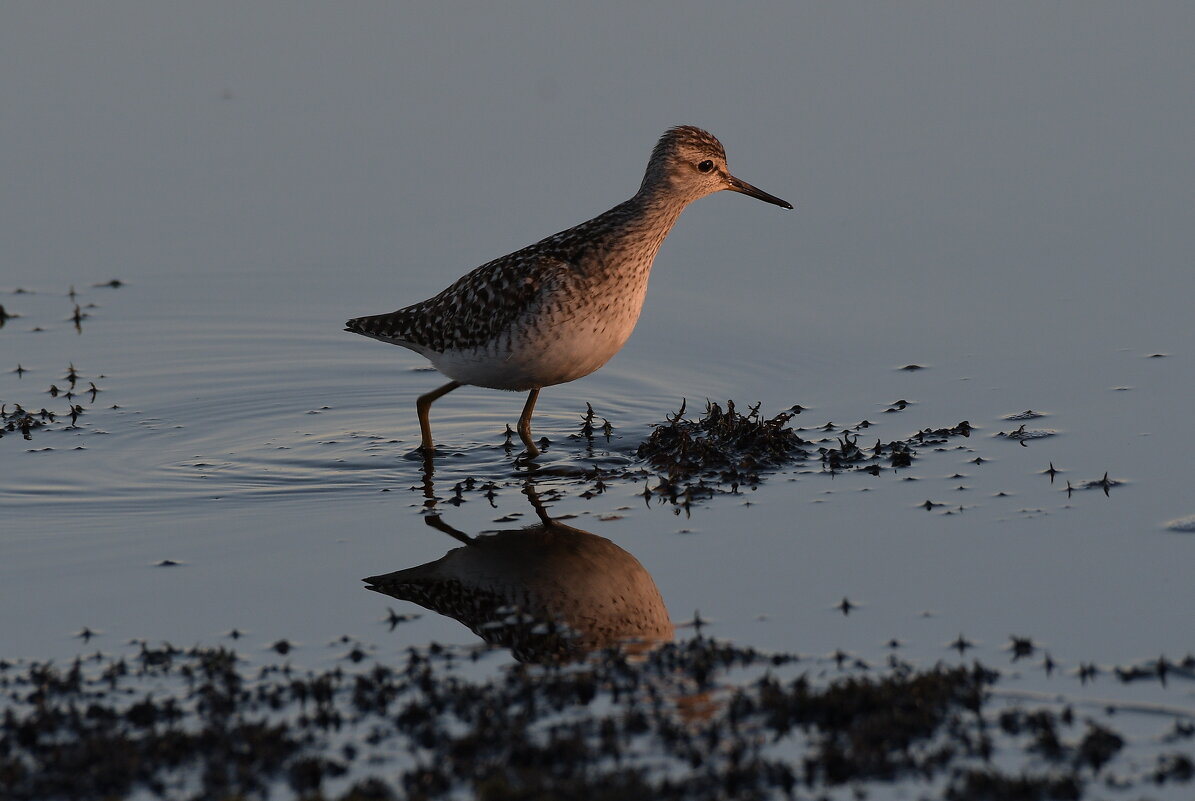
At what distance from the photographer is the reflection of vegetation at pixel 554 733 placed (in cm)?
586

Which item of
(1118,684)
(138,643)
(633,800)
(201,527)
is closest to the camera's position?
(633,800)

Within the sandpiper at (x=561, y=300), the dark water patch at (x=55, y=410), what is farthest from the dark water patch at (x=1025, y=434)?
the dark water patch at (x=55, y=410)

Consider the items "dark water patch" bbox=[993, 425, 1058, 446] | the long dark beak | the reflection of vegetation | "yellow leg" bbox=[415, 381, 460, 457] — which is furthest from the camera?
the long dark beak

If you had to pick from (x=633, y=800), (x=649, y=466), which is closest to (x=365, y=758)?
(x=633, y=800)

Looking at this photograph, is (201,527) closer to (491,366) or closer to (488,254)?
(491,366)

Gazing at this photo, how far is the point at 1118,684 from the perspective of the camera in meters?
6.58

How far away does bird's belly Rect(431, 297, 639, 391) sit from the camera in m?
9.84

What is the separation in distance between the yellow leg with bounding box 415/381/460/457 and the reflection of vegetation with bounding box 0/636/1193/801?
11.9 feet

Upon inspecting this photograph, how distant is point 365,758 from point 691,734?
128cm

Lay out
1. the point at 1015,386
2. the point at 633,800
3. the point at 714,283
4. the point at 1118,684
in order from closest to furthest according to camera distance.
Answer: the point at 633,800 → the point at 1118,684 → the point at 1015,386 → the point at 714,283

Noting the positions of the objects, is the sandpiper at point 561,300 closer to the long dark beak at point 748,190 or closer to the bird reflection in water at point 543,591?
the long dark beak at point 748,190

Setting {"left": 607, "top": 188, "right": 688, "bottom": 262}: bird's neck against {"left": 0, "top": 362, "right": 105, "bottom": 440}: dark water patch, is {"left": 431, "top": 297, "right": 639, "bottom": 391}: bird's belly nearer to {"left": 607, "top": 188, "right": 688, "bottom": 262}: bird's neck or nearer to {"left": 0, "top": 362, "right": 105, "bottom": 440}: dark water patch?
{"left": 607, "top": 188, "right": 688, "bottom": 262}: bird's neck

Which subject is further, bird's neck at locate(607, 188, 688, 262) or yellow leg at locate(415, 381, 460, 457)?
yellow leg at locate(415, 381, 460, 457)

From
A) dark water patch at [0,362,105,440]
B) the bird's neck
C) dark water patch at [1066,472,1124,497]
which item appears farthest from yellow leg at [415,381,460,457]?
dark water patch at [1066,472,1124,497]
